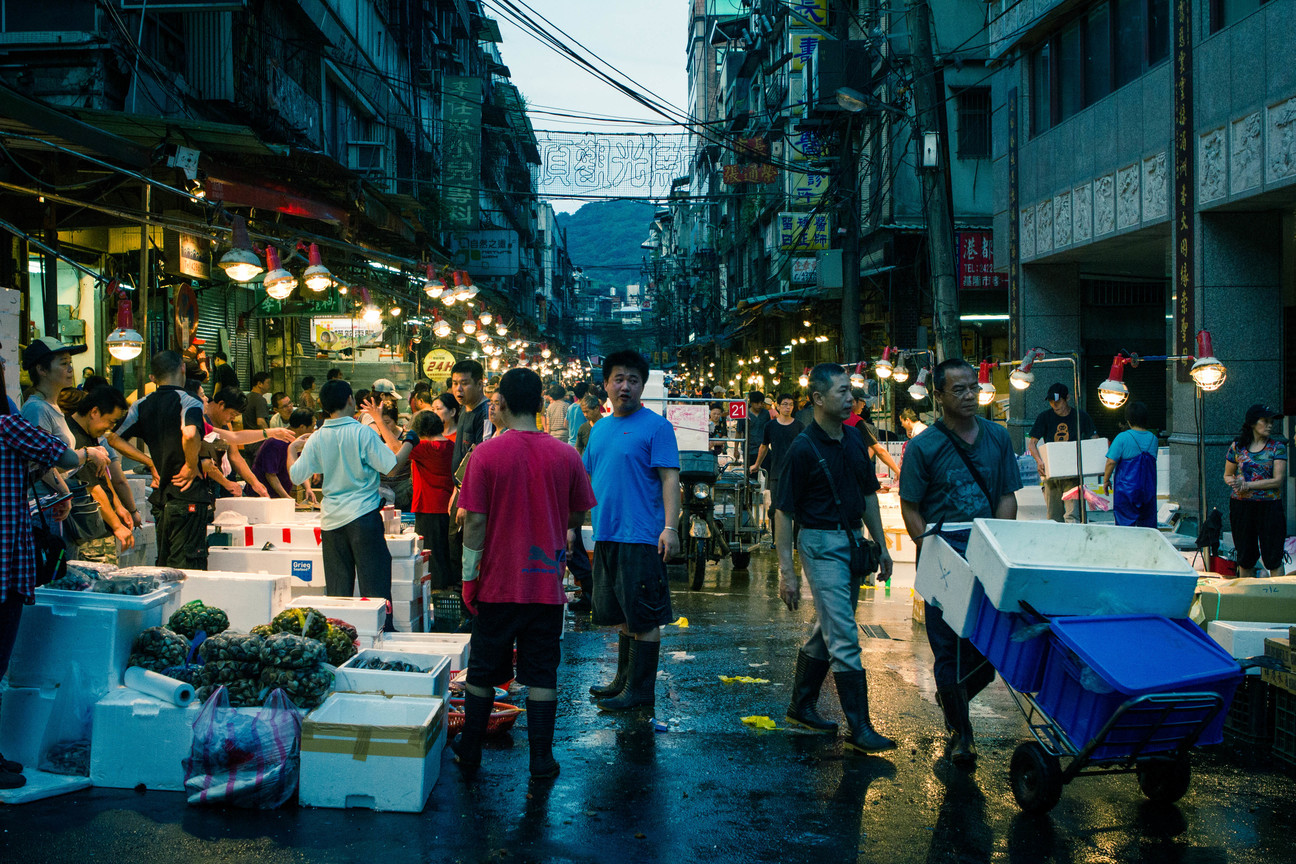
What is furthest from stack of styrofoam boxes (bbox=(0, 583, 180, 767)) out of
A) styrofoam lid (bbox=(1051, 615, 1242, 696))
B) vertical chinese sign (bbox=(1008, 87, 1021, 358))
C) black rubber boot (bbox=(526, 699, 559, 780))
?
vertical chinese sign (bbox=(1008, 87, 1021, 358))

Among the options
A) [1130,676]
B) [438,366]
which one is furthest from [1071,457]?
[438,366]

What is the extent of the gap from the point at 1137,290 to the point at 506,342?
78.0ft

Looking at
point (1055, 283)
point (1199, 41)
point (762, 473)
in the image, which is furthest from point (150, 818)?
point (1055, 283)

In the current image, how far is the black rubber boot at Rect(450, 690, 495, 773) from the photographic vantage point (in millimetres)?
5082

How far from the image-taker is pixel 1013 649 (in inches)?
190

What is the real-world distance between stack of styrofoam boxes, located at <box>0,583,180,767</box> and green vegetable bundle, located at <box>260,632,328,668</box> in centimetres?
69

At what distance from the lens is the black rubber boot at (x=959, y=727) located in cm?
532

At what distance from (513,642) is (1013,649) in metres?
2.32

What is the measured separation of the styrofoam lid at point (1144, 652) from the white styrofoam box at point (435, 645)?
3357 mm

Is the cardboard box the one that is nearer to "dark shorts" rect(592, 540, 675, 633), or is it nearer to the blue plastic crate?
the blue plastic crate

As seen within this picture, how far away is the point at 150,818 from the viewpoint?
14.7ft

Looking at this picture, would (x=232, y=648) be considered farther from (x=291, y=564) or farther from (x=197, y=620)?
(x=291, y=564)

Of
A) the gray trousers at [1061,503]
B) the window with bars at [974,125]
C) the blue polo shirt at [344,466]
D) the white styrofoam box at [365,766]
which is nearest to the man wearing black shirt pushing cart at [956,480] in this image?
the white styrofoam box at [365,766]

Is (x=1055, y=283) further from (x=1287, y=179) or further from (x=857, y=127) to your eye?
(x=857, y=127)
